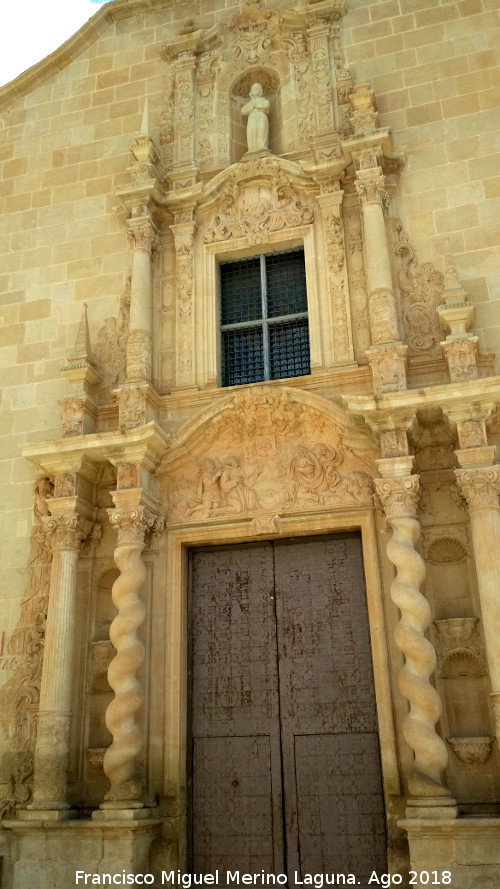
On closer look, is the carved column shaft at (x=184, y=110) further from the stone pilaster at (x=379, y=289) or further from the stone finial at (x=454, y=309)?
the stone finial at (x=454, y=309)

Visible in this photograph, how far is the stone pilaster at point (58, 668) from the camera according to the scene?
25.0 ft

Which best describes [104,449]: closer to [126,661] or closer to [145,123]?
[126,661]

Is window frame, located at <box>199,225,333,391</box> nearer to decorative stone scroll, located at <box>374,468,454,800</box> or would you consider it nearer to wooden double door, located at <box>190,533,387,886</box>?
decorative stone scroll, located at <box>374,468,454,800</box>

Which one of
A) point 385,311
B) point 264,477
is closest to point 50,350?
point 264,477

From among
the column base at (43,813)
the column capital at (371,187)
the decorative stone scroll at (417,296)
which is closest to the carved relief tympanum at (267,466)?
the decorative stone scroll at (417,296)

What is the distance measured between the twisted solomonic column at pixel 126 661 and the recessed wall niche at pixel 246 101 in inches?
204

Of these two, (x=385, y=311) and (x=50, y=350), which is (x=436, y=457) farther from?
(x=50, y=350)

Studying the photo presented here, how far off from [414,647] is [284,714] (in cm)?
169

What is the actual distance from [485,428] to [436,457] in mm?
642

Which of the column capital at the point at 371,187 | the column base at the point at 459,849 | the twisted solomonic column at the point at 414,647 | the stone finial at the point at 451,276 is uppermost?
the column capital at the point at 371,187

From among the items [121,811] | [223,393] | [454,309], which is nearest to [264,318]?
[223,393]

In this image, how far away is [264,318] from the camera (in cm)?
964

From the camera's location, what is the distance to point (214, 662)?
833 cm

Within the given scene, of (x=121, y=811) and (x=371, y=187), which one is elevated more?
(x=371, y=187)
